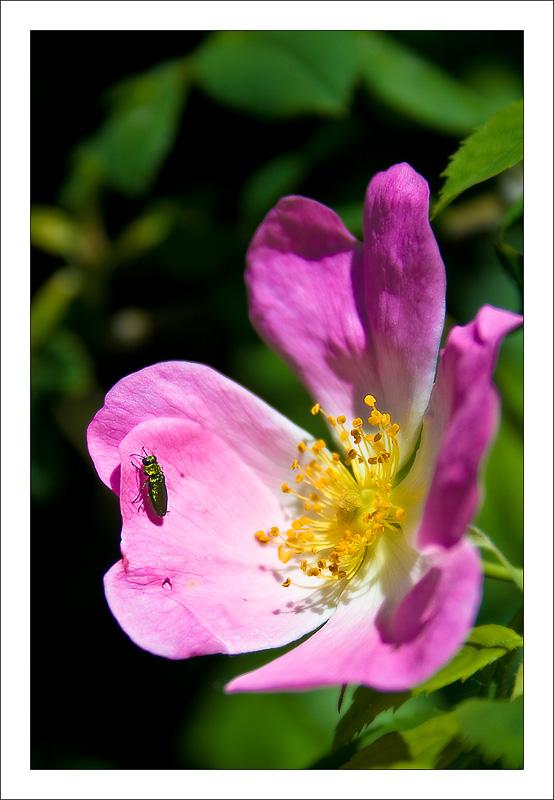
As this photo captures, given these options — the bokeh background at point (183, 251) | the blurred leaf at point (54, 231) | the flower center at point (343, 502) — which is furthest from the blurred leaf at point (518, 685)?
the blurred leaf at point (54, 231)

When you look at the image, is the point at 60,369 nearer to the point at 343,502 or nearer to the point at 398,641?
the point at 343,502

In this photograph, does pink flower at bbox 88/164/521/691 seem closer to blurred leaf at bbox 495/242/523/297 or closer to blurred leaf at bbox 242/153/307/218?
blurred leaf at bbox 495/242/523/297

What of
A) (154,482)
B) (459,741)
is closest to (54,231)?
(154,482)

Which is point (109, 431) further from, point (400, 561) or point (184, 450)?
point (400, 561)

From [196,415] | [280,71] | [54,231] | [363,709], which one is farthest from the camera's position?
[54,231]

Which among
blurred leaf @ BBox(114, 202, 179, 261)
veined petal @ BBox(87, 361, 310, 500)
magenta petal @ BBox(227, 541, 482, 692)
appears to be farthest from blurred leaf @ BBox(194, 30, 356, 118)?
magenta petal @ BBox(227, 541, 482, 692)

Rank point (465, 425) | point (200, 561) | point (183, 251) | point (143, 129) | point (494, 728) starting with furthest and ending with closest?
point (183, 251), point (143, 129), point (200, 561), point (494, 728), point (465, 425)

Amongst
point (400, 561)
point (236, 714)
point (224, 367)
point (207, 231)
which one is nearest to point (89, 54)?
point (207, 231)
